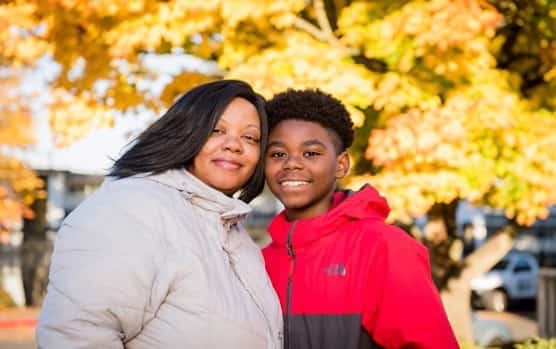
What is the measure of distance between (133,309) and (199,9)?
4.40m

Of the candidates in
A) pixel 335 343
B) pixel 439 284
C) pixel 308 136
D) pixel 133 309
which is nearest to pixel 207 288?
pixel 133 309

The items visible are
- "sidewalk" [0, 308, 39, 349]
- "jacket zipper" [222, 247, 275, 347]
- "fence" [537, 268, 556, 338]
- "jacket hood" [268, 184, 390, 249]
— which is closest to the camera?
"jacket zipper" [222, 247, 275, 347]

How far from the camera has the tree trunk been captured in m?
8.95

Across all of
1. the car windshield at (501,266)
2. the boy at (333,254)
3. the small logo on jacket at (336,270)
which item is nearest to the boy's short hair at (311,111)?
the boy at (333,254)

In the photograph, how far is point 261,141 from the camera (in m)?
2.89

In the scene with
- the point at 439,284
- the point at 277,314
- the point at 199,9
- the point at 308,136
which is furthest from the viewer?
the point at 439,284

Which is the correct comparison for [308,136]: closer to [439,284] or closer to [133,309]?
[133,309]

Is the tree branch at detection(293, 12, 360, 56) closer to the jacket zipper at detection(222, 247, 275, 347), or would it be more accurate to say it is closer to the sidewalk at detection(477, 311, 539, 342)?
the jacket zipper at detection(222, 247, 275, 347)

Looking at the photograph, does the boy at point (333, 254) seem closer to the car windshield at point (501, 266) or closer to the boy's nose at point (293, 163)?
the boy's nose at point (293, 163)

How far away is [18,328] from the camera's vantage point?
49.0ft

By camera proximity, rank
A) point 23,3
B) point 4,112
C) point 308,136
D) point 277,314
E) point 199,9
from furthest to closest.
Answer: point 4,112, point 23,3, point 199,9, point 308,136, point 277,314

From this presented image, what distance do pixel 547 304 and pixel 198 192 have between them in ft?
37.5

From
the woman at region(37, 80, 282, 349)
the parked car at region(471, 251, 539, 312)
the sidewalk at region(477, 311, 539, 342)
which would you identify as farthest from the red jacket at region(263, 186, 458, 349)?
the parked car at region(471, 251, 539, 312)

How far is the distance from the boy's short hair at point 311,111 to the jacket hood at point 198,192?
25.9 inches
